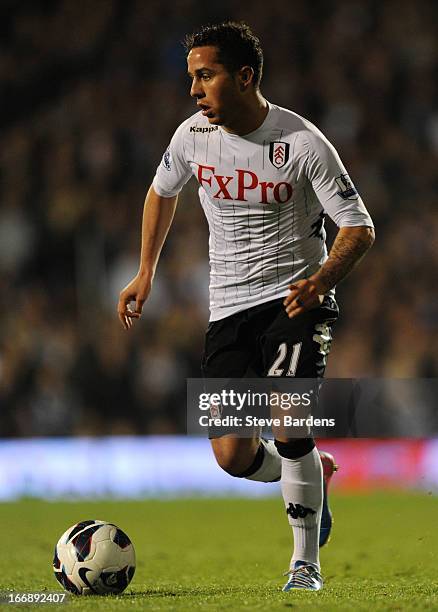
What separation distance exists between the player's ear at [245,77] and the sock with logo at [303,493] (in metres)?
1.51

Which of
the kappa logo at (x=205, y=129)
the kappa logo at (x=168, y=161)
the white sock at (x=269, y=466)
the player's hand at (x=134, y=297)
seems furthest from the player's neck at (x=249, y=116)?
the white sock at (x=269, y=466)

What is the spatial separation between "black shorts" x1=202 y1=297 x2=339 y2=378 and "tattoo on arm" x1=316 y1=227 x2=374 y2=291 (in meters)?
0.31

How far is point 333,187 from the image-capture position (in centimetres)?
475

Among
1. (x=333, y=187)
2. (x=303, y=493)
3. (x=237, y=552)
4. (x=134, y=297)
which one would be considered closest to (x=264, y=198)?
(x=333, y=187)

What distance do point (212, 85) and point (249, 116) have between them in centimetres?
23

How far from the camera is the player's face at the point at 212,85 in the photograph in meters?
4.75

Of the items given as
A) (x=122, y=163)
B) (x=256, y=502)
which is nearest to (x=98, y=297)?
(x=122, y=163)

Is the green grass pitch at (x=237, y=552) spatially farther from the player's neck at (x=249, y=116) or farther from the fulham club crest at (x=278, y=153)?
the player's neck at (x=249, y=116)

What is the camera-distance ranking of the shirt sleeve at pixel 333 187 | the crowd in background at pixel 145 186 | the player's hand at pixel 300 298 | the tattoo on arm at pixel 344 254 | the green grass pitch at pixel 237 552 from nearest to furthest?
the green grass pitch at pixel 237 552
the player's hand at pixel 300 298
the tattoo on arm at pixel 344 254
the shirt sleeve at pixel 333 187
the crowd in background at pixel 145 186

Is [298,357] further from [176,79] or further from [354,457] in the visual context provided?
[176,79]

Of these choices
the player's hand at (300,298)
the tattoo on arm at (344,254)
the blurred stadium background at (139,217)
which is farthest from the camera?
the blurred stadium background at (139,217)

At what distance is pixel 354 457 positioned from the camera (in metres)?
11.5

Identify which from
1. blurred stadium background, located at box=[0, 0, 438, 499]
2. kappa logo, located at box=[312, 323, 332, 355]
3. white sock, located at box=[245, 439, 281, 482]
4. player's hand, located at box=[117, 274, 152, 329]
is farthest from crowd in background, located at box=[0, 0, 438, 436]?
kappa logo, located at box=[312, 323, 332, 355]

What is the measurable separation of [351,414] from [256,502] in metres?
1.98
